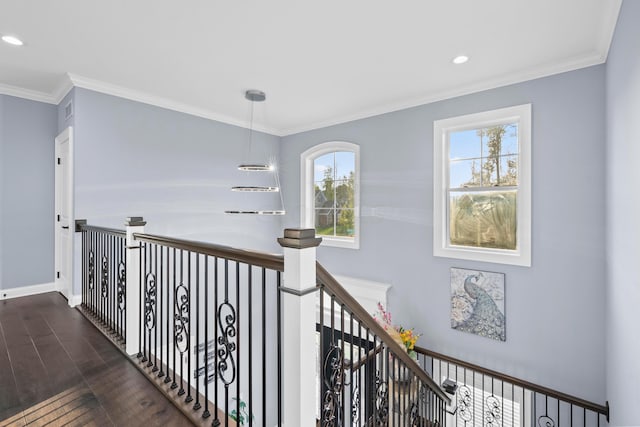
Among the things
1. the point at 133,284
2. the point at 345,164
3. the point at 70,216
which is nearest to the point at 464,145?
the point at 345,164

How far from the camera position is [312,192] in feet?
17.3

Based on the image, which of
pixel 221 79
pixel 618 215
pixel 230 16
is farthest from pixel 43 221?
pixel 618 215

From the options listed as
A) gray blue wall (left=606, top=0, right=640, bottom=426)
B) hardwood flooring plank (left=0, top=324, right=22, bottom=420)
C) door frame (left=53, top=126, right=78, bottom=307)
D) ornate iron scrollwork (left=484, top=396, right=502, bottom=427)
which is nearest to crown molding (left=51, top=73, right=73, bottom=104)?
door frame (left=53, top=126, right=78, bottom=307)

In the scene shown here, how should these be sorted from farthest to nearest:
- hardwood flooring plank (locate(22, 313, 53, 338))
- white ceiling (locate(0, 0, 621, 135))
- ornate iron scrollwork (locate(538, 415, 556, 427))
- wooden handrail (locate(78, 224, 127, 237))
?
ornate iron scrollwork (locate(538, 415, 556, 427)), hardwood flooring plank (locate(22, 313, 53, 338)), wooden handrail (locate(78, 224, 127, 237)), white ceiling (locate(0, 0, 621, 135))

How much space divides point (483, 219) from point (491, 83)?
4.83 ft

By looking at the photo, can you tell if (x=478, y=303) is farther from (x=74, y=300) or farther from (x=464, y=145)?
(x=74, y=300)

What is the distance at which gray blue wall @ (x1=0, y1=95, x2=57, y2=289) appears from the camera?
3578mm

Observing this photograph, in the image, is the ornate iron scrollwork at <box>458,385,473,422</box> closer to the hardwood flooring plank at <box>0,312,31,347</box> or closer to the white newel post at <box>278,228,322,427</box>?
the white newel post at <box>278,228,322,427</box>

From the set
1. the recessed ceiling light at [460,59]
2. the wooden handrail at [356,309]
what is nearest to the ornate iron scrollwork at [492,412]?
the wooden handrail at [356,309]

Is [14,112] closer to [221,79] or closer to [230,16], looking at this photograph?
[221,79]

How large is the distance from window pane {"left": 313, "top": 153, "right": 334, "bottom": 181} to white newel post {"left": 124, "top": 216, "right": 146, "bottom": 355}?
3.17 meters

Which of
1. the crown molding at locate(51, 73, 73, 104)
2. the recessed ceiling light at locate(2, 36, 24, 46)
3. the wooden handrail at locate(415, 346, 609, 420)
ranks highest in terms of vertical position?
the recessed ceiling light at locate(2, 36, 24, 46)

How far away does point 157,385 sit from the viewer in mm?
1912

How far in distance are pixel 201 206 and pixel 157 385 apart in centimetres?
285
